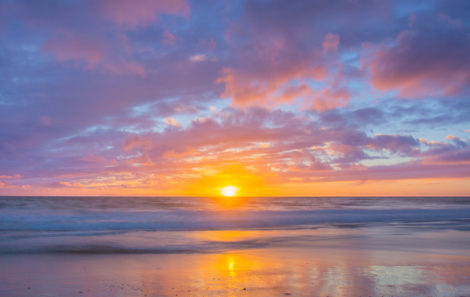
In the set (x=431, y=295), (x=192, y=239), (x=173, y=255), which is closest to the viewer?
(x=431, y=295)

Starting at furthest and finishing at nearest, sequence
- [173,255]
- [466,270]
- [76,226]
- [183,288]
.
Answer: [76,226], [173,255], [466,270], [183,288]

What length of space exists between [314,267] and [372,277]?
1737 millimetres

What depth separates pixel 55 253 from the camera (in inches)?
517

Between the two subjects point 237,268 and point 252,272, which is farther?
point 237,268

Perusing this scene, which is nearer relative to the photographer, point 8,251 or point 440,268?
point 440,268

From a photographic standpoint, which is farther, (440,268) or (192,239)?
(192,239)

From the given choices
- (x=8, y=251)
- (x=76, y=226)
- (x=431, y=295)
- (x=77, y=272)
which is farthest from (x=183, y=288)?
(x=76, y=226)

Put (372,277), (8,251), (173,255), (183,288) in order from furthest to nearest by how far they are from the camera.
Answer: (8,251)
(173,255)
(372,277)
(183,288)

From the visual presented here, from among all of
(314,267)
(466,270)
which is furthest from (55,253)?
(466,270)

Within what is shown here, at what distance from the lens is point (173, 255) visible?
12.6 m

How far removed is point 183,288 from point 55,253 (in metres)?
7.44

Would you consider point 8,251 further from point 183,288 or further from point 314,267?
point 314,267

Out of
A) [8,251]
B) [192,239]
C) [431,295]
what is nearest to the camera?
[431,295]

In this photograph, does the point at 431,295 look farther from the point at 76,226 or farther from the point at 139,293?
the point at 76,226
